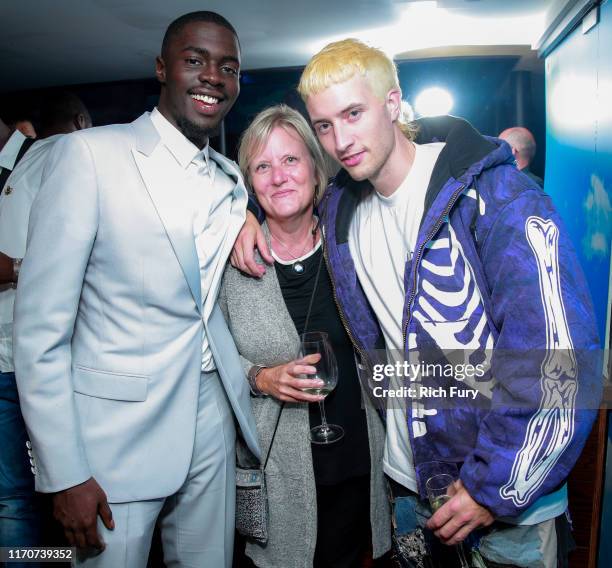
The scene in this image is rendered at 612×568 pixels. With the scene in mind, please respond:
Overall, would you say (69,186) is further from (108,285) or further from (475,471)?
(475,471)

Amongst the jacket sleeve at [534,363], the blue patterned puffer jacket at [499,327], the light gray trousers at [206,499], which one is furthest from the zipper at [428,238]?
the light gray trousers at [206,499]

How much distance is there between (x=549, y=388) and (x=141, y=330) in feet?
2.99

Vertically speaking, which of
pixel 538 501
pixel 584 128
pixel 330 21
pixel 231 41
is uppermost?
pixel 330 21

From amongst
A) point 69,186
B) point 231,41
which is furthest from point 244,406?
point 231,41

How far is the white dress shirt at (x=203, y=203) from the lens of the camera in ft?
4.33

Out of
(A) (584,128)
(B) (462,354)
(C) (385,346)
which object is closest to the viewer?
(B) (462,354)

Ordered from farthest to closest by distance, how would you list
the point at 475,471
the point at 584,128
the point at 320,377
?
the point at 584,128
the point at 320,377
the point at 475,471

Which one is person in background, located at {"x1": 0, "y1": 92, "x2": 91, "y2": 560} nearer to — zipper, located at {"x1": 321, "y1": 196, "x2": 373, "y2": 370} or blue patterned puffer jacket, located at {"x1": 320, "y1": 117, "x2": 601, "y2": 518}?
zipper, located at {"x1": 321, "y1": 196, "x2": 373, "y2": 370}

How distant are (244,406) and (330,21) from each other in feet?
9.58

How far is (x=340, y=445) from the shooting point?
1.52 metres

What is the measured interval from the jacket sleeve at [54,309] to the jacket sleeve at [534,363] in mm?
882

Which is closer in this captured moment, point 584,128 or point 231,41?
point 231,41

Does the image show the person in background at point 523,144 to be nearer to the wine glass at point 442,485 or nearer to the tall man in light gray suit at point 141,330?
the tall man in light gray suit at point 141,330

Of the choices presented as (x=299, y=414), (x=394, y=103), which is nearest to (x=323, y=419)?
(x=299, y=414)
